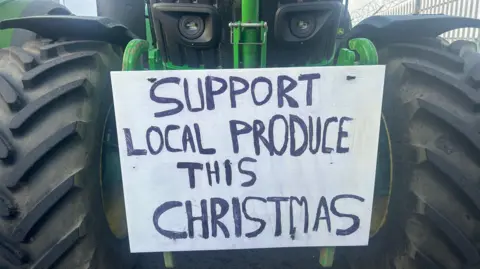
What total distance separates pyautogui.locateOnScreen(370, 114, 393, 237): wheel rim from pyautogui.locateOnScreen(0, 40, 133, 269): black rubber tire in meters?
1.04

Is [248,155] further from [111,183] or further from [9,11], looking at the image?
[9,11]

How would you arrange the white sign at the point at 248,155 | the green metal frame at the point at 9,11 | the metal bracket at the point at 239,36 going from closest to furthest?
1. the white sign at the point at 248,155
2. the metal bracket at the point at 239,36
3. the green metal frame at the point at 9,11

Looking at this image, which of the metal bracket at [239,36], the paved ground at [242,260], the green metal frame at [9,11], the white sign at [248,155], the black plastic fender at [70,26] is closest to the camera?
the white sign at [248,155]

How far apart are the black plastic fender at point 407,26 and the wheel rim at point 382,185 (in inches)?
14.6

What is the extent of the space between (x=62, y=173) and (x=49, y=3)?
113 inches

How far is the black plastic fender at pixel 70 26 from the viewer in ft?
5.98

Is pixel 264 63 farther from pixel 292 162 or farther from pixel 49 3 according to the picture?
pixel 49 3

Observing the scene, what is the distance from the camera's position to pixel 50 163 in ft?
5.18

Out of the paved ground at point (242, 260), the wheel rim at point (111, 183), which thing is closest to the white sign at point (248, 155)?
the wheel rim at point (111, 183)

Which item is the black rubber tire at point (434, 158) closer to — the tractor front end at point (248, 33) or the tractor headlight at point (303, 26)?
the tractor front end at point (248, 33)

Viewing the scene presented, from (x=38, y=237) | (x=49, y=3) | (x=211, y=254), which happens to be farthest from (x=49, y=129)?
(x=49, y=3)

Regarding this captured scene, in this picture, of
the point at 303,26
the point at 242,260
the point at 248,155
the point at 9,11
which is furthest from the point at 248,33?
the point at 9,11

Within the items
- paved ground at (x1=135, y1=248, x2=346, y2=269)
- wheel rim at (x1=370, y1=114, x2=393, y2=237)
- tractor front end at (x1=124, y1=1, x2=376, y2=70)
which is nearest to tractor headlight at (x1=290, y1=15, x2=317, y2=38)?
tractor front end at (x1=124, y1=1, x2=376, y2=70)

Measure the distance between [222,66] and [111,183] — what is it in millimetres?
650
